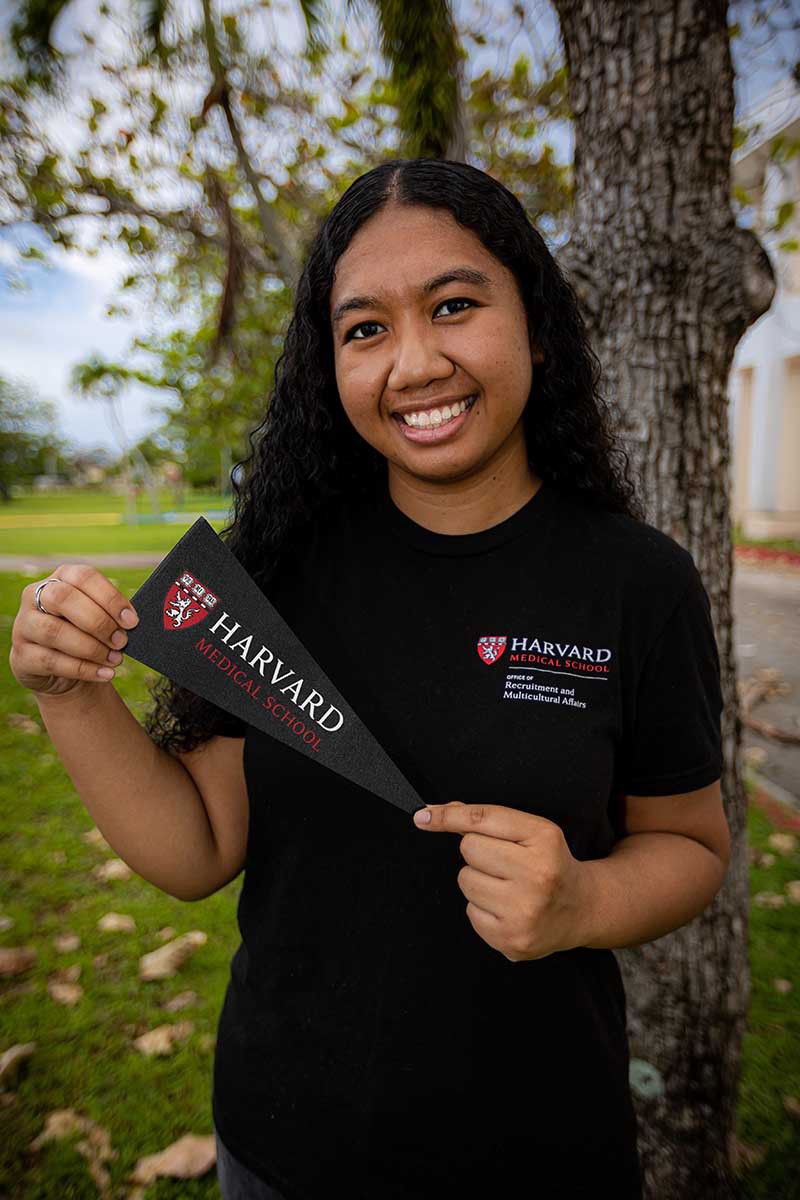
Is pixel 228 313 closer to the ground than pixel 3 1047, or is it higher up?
higher up

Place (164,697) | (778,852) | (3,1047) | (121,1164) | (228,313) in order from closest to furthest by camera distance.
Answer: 1. (164,697)
2. (121,1164)
3. (3,1047)
4. (778,852)
5. (228,313)

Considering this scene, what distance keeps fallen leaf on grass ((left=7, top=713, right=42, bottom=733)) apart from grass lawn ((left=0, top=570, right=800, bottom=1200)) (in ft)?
4.09

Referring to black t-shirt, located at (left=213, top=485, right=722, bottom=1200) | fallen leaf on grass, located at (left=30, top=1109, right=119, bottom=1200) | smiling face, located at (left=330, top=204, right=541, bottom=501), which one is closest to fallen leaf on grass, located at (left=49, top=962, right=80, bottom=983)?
fallen leaf on grass, located at (left=30, top=1109, right=119, bottom=1200)

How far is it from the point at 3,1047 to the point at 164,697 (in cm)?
228

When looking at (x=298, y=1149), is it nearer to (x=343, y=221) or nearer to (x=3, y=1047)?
(x=343, y=221)

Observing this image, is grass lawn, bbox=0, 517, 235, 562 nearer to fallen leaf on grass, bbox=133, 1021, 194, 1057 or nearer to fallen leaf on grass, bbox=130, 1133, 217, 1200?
fallen leaf on grass, bbox=133, 1021, 194, 1057

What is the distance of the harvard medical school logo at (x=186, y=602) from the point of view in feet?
4.10

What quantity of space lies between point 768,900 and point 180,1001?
2.85 metres

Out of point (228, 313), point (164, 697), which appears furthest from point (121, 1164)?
point (228, 313)

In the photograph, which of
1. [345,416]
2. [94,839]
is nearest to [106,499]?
[94,839]

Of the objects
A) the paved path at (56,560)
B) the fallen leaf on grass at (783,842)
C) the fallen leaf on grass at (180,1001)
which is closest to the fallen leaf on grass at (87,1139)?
the fallen leaf on grass at (180,1001)

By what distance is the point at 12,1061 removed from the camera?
2.80m

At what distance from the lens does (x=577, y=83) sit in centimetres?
215

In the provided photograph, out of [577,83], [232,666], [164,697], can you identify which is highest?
[577,83]
